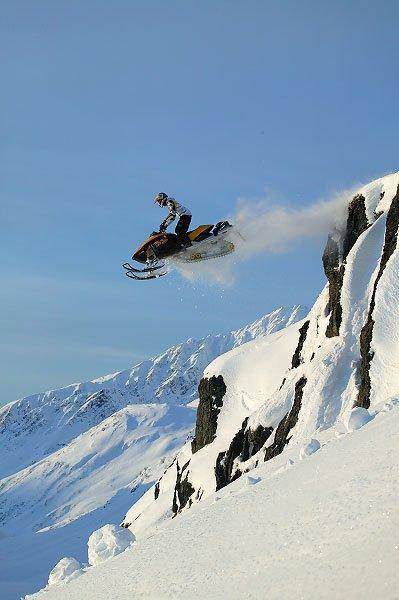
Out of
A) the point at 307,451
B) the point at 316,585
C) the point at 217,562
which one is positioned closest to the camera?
the point at 316,585

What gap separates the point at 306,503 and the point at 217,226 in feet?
85.8

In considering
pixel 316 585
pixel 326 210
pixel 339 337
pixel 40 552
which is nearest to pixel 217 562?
pixel 316 585

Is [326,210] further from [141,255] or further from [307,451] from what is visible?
[307,451]

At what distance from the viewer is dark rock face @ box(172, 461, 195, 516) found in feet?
184

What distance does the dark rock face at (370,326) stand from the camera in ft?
99.8

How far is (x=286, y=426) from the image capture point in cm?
3909

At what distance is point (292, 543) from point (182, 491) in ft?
168

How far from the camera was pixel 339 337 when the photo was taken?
3759 cm

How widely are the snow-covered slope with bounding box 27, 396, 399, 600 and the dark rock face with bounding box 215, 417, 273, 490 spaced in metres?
33.3

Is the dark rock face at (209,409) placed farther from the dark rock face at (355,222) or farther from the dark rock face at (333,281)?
the dark rock face at (355,222)

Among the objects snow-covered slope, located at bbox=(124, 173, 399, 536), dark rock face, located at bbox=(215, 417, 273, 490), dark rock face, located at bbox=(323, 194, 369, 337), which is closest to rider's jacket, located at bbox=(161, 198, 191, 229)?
snow-covered slope, located at bbox=(124, 173, 399, 536)

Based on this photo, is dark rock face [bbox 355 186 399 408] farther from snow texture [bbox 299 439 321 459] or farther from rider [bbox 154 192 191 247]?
snow texture [bbox 299 439 321 459]

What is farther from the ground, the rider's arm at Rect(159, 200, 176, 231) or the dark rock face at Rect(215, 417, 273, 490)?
the rider's arm at Rect(159, 200, 176, 231)

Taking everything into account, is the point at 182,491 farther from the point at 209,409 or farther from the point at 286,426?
the point at 286,426
